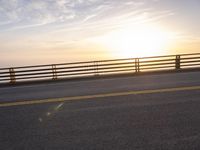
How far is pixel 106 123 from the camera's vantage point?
245 inches

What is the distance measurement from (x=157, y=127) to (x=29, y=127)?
2.58 m

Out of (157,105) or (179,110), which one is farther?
Answer: (157,105)

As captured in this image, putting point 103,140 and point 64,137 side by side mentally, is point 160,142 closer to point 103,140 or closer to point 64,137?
point 103,140

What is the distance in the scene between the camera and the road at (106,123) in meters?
5.16

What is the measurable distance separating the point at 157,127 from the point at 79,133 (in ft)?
4.79

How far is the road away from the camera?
516 centimetres

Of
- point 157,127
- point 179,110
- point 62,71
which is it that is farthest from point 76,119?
point 62,71

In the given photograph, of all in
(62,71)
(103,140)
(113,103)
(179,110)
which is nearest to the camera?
(103,140)

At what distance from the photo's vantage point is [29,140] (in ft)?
18.2

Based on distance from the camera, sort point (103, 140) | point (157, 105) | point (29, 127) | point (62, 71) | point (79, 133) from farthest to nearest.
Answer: point (62, 71)
point (157, 105)
point (29, 127)
point (79, 133)
point (103, 140)

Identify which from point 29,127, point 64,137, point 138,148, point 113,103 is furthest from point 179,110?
point 29,127

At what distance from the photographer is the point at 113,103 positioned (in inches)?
317

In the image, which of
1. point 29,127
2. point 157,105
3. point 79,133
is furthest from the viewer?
point 157,105

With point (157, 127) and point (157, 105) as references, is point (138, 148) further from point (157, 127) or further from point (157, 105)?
point (157, 105)
